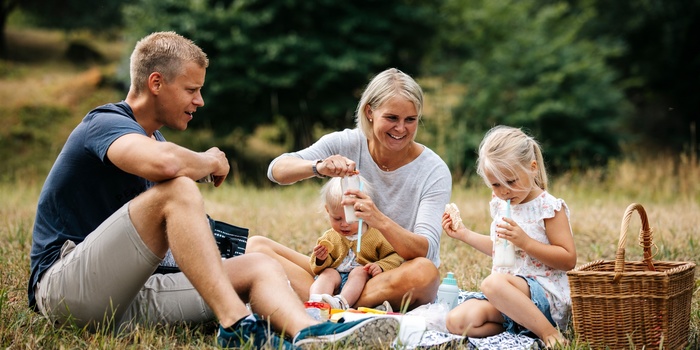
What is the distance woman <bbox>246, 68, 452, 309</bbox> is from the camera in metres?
3.77

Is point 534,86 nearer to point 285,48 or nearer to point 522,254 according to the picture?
point 285,48

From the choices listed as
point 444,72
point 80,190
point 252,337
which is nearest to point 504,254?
point 252,337

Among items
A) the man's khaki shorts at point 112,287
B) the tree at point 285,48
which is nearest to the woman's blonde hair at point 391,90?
the man's khaki shorts at point 112,287

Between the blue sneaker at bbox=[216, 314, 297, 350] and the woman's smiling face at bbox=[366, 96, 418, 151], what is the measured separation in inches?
55.7

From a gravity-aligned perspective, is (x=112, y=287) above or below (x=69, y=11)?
below

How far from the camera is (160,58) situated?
341cm

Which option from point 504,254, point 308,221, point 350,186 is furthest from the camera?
point 308,221

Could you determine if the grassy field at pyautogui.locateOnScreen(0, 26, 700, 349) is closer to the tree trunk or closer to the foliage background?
the foliage background

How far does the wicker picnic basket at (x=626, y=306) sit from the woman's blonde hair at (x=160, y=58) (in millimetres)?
2042

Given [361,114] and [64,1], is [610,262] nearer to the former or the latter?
[361,114]

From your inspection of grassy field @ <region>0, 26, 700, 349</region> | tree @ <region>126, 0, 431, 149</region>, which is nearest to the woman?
grassy field @ <region>0, 26, 700, 349</region>

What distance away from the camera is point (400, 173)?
13.5 feet

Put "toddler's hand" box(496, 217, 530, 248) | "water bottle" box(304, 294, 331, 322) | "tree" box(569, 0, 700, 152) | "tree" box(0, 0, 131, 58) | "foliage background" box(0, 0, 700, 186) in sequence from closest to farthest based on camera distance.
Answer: "toddler's hand" box(496, 217, 530, 248), "water bottle" box(304, 294, 331, 322), "foliage background" box(0, 0, 700, 186), "tree" box(569, 0, 700, 152), "tree" box(0, 0, 131, 58)

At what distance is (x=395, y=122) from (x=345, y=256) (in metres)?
0.82
